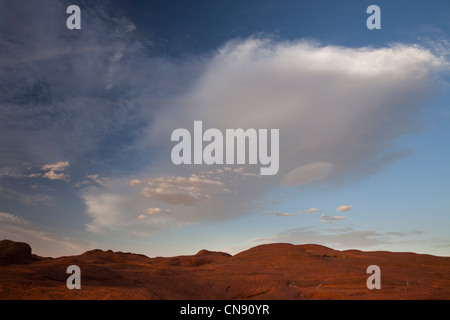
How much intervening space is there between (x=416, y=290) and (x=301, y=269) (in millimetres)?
7242

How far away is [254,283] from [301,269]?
6.07 metres

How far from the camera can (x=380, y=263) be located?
2602 cm

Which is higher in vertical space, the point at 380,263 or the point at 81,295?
the point at 81,295
